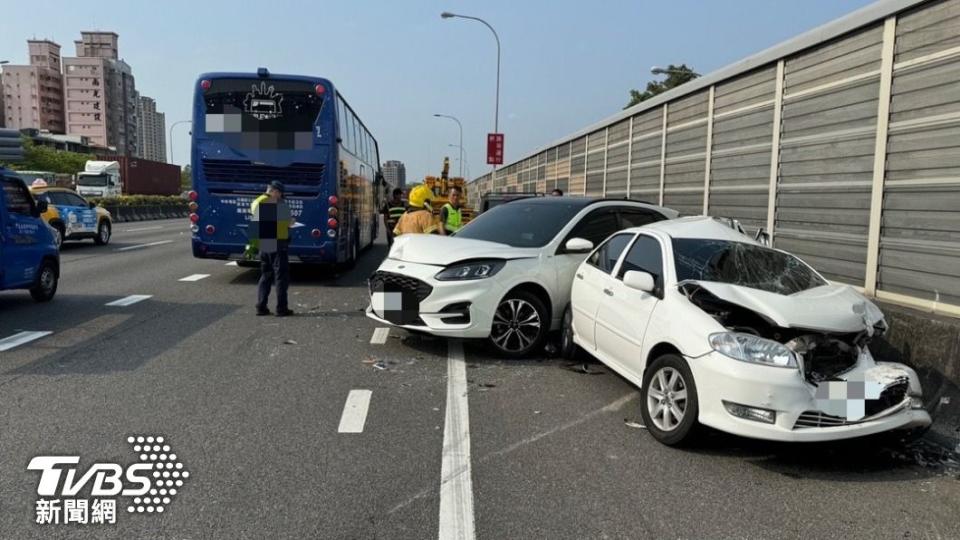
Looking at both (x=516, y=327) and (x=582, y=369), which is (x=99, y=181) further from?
(x=582, y=369)

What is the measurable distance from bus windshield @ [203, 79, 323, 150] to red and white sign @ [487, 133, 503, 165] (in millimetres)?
18988

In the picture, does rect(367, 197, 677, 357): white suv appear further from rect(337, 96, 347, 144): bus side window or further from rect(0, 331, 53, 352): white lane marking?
rect(337, 96, 347, 144): bus side window

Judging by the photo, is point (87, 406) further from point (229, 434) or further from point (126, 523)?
point (126, 523)

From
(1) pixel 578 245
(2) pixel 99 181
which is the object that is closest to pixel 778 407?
(1) pixel 578 245

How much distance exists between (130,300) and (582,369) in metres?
6.94

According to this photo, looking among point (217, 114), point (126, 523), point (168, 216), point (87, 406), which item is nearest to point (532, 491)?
point (126, 523)

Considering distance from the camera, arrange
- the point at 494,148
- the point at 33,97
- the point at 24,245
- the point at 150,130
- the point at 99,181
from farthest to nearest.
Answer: the point at 150,130
the point at 33,97
the point at 99,181
the point at 494,148
the point at 24,245

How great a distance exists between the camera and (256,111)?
11.4 meters

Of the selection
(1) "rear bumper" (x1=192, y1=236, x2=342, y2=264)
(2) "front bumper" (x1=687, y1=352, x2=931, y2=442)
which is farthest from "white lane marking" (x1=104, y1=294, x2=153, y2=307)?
(2) "front bumper" (x1=687, y1=352, x2=931, y2=442)

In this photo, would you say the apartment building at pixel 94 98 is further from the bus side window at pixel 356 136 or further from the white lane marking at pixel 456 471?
the white lane marking at pixel 456 471

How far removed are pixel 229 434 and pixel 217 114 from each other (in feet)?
26.9

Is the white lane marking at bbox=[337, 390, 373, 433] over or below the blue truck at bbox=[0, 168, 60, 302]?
below

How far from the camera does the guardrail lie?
113 ft

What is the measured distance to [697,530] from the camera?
136 inches
